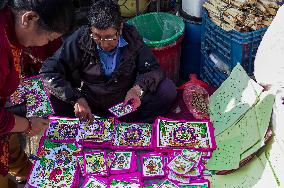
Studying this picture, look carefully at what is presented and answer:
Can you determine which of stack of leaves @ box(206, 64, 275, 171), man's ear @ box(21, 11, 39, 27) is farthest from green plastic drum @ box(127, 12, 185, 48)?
man's ear @ box(21, 11, 39, 27)

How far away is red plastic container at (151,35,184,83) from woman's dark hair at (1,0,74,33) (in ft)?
6.43

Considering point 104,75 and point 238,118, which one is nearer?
point 238,118

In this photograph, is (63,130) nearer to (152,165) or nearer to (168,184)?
(152,165)

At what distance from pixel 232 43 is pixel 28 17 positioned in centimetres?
208

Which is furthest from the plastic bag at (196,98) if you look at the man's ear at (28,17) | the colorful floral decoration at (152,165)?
the man's ear at (28,17)

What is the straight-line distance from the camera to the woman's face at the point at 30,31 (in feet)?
6.17

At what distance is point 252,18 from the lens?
134 inches

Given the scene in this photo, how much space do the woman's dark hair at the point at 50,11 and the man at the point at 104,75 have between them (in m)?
0.98

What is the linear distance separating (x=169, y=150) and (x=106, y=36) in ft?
3.08

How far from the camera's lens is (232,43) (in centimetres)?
350

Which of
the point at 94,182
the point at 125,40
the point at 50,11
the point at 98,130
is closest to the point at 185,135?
the point at 98,130

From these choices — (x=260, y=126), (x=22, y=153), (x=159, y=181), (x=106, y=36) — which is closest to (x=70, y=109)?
(x=22, y=153)

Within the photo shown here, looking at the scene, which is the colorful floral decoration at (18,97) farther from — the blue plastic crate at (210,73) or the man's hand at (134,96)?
the blue plastic crate at (210,73)

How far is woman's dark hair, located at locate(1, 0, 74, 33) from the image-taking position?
6.06 ft
